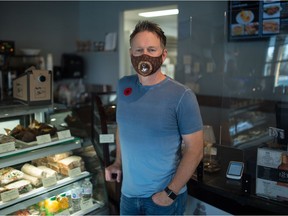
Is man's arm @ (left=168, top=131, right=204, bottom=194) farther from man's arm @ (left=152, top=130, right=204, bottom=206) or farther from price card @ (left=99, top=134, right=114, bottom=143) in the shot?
price card @ (left=99, top=134, right=114, bottom=143)

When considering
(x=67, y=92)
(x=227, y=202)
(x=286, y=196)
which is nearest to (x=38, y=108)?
(x=227, y=202)

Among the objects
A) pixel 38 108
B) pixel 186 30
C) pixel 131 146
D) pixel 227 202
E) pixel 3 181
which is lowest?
pixel 227 202

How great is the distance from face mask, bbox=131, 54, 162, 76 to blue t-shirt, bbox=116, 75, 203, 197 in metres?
0.08

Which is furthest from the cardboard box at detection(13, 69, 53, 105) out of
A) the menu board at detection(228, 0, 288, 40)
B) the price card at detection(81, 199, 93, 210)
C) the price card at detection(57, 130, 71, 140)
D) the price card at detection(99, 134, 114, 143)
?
the menu board at detection(228, 0, 288, 40)

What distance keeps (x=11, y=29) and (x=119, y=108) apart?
3469 millimetres

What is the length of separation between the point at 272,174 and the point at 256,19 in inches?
91.0

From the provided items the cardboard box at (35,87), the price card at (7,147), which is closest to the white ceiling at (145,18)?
the cardboard box at (35,87)

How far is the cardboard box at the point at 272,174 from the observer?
1.47 metres

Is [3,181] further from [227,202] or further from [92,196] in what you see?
[227,202]

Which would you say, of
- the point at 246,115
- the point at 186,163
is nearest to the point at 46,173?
the point at 186,163

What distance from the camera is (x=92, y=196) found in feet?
7.35

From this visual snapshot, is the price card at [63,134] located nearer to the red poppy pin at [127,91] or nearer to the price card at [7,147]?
the price card at [7,147]

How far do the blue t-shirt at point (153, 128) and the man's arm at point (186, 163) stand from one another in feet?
0.14

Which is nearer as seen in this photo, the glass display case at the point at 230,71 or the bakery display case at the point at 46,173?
the bakery display case at the point at 46,173
